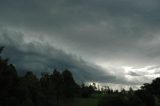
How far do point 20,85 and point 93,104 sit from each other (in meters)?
79.6

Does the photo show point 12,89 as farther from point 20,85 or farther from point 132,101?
point 132,101

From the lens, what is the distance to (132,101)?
152 metres

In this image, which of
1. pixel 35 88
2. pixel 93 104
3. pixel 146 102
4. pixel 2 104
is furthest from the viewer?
pixel 93 104

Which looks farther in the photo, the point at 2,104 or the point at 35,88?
the point at 35,88

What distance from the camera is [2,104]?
10606 centimetres

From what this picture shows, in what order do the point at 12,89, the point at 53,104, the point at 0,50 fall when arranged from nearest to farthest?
the point at 12,89 < the point at 0,50 < the point at 53,104

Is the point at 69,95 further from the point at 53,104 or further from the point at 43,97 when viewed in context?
the point at 43,97

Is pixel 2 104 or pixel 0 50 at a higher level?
pixel 0 50

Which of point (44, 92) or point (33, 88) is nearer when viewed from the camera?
point (33, 88)

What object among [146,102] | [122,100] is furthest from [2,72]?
[146,102]

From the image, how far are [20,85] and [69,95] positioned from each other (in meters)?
61.0

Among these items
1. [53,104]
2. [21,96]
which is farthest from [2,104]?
[53,104]

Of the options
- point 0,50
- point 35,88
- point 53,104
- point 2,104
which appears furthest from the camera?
point 53,104

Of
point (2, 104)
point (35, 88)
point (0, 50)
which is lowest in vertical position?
point (2, 104)
